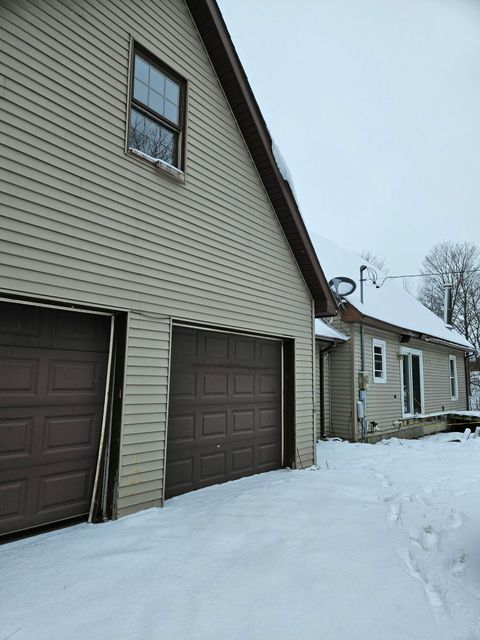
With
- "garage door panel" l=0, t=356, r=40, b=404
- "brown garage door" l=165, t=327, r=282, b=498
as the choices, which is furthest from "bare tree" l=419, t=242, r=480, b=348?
"garage door panel" l=0, t=356, r=40, b=404

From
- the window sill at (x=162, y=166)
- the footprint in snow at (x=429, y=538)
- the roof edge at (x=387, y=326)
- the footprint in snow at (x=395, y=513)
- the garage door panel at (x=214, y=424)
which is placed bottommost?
the footprint in snow at (x=429, y=538)

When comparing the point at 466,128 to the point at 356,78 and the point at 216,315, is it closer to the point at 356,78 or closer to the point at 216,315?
the point at 356,78

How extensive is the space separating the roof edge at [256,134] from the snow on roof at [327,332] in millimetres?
2983

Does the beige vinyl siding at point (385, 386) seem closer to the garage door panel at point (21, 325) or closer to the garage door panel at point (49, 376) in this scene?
the garage door panel at point (49, 376)

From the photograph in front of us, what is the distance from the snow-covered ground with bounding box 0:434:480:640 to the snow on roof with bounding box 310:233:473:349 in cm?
773

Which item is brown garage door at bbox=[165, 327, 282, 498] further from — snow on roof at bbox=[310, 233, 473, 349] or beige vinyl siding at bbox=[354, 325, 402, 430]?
snow on roof at bbox=[310, 233, 473, 349]

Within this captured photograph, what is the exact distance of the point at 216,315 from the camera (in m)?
5.91

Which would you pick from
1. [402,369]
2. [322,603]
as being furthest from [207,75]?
[402,369]

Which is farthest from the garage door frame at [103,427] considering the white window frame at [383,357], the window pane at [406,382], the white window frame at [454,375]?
the white window frame at [454,375]

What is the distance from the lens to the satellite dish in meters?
11.6

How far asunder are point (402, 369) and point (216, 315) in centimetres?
997

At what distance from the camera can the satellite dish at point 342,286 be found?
38.1 feet

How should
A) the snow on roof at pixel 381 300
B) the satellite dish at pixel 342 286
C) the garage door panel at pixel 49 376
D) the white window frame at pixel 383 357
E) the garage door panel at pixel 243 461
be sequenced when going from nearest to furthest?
the garage door panel at pixel 49 376 < the garage door panel at pixel 243 461 < the satellite dish at pixel 342 286 < the white window frame at pixel 383 357 < the snow on roof at pixel 381 300

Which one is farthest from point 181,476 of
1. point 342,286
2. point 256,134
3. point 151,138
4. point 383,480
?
point 342,286
